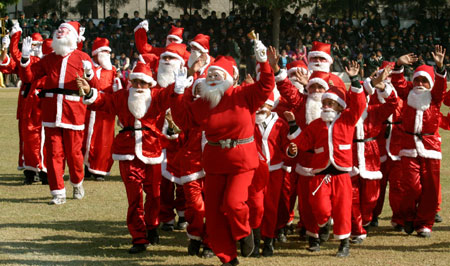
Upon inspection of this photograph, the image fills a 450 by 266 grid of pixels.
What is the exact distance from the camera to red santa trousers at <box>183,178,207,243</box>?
26.0ft

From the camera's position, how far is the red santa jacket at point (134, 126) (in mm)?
8234

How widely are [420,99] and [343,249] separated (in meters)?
2.26

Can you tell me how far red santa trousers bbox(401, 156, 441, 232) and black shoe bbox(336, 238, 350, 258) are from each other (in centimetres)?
137

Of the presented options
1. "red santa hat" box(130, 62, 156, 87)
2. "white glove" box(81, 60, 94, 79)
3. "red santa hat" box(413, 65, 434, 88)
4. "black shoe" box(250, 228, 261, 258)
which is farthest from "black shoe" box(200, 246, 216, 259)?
"red santa hat" box(413, 65, 434, 88)

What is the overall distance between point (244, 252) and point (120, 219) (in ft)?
9.29

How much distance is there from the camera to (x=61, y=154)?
10.7 metres

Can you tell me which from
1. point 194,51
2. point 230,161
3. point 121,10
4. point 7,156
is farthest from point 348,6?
point 230,161

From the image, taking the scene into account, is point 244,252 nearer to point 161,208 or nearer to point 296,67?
point 161,208

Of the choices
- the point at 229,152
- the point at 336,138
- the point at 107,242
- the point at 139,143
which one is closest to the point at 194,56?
the point at 139,143

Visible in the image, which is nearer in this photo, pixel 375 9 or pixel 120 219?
pixel 120 219

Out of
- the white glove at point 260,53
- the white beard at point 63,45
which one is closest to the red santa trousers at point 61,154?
the white beard at point 63,45

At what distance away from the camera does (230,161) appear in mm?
7184

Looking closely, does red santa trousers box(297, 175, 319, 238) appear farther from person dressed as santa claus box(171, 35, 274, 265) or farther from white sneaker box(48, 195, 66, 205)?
white sneaker box(48, 195, 66, 205)

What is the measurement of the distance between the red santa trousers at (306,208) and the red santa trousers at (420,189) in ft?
5.06
